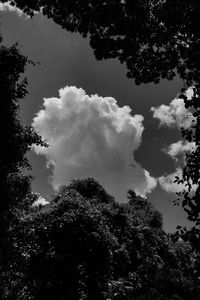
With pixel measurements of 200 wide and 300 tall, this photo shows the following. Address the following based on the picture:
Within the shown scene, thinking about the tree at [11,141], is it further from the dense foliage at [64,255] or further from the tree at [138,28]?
the tree at [138,28]

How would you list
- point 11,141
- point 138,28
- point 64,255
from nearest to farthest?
point 138,28
point 11,141
point 64,255

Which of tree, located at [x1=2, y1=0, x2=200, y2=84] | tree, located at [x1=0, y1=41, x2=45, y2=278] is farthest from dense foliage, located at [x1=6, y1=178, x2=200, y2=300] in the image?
tree, located at [x1=2, y1=0, x2=200, y2=84]

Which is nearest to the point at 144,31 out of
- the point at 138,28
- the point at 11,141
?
the point at 138,28

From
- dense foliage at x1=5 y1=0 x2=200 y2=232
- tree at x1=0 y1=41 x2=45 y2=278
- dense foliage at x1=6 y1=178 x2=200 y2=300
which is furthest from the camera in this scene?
dense foliage at x1=6 y1=178 x2=200 y2=300

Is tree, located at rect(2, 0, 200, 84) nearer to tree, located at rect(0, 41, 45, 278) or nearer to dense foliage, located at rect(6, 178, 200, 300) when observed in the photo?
tree, located at rect(0, 41, 45, 278)

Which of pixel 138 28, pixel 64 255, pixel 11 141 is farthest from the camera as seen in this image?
pixel 64 255

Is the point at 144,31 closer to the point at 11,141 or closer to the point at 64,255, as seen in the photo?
the point at 11,141

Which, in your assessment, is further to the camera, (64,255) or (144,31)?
(64,255)

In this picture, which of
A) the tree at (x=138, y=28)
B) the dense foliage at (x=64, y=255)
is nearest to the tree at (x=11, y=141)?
the dense foliage at (x=64, y=255)

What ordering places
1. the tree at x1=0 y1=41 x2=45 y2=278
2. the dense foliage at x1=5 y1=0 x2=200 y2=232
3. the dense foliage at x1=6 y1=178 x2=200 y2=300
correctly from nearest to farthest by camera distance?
the dense foliage at x1=5 y1=0 x2=200 y2=232 < the tree at x1=0 y1=41 x2=45 y2=278 < the dense foliage at x1=6 y1=178 x2=200 y2=300

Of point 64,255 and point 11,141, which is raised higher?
point 11,141

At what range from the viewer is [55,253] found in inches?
772

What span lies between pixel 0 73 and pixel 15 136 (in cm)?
275

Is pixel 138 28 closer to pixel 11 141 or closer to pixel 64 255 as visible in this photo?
pixel 11 141
